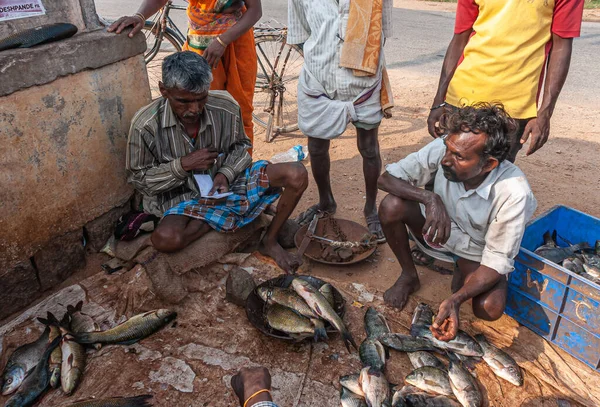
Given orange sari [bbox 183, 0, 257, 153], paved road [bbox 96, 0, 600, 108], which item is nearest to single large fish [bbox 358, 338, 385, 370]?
orange sari [bbox 183, 0, 257, 153]

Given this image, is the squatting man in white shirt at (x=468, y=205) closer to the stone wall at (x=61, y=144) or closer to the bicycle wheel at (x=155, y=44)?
the stone wall at (x=61, y=144)

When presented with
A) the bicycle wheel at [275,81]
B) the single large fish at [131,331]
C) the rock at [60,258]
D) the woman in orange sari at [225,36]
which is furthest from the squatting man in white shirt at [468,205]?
the bicycle wheel at [275,81]

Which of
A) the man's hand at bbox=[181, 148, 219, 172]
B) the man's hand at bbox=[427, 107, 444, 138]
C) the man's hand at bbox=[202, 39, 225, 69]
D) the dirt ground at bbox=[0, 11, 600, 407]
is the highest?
the man's hand at bbox=[202, 39, 225, 69]

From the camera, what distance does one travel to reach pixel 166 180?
3471 millimetres

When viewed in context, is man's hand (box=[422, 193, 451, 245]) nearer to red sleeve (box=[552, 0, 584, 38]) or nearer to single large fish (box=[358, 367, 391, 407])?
single large fish (box=[358, 367, 391, 407])

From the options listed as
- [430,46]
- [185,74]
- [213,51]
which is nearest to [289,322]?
[185,74]

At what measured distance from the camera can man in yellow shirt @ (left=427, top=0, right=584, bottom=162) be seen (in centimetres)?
307

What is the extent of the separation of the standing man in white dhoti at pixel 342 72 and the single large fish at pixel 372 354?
1.33 m

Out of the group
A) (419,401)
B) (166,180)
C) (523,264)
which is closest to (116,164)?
(166,180)

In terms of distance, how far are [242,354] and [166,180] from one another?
1.31 metres

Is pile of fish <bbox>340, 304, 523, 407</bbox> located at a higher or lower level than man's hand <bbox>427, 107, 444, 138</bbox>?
lower

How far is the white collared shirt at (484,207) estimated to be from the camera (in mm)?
2812

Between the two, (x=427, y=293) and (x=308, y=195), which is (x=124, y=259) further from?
(x=427, y=293)

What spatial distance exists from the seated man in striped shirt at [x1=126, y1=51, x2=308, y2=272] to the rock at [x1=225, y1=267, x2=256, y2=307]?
0.37 metres
